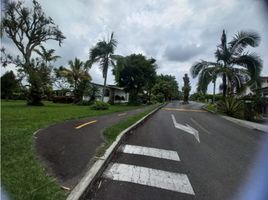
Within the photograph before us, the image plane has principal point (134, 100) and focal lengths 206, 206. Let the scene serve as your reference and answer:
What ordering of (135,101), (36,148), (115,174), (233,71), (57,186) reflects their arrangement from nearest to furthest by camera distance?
1. (57,186)
2. (115,174)
3. (36,148)
4. (233,71)
5. (135,101)

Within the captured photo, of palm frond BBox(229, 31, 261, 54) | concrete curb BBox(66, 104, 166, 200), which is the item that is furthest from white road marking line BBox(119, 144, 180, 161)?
palm frond BBox(229, 31, 261, 54)

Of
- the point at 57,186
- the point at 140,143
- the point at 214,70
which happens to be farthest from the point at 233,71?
the point at 57,186

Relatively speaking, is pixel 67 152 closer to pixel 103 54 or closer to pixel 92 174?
pixel 92 174

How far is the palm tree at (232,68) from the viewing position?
1834cm

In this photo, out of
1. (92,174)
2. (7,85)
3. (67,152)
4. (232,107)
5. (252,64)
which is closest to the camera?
(92,174)

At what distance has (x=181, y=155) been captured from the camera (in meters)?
5.32

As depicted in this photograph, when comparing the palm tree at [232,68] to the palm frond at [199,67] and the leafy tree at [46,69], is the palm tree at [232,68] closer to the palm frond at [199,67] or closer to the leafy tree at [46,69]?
the palm frond at [199,67]

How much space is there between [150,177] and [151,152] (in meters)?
1.53

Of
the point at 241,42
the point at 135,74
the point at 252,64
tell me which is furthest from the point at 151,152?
the point at 135,74

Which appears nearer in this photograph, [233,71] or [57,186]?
[57,186]

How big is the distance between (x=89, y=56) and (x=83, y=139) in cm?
1884

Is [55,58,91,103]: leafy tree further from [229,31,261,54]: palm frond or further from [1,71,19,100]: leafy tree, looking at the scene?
[229,31,261,54]: palm frond

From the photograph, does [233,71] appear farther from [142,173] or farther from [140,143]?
[142,173]

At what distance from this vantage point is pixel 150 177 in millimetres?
3898
